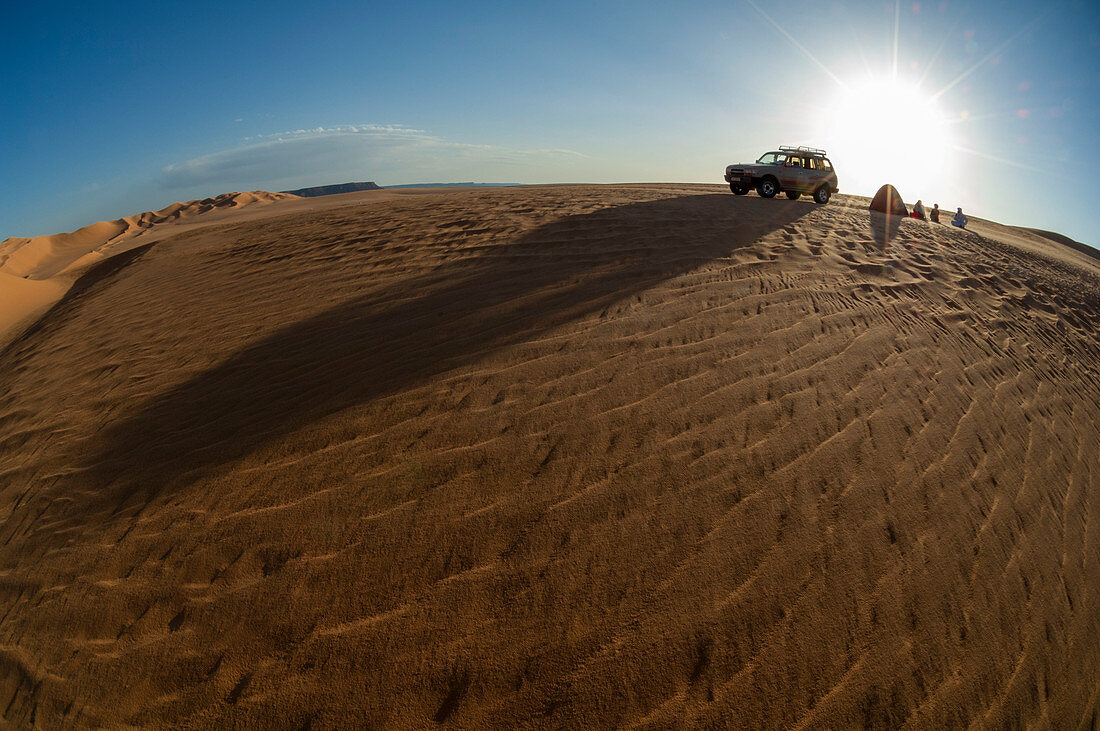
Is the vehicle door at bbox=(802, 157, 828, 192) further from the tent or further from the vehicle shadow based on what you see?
the vehicle shadow

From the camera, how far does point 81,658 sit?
1.97 meters

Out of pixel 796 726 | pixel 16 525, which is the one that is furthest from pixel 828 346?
pixel 16 525

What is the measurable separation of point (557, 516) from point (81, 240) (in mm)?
29181

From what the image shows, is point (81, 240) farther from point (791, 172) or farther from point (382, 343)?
point (791, 172)

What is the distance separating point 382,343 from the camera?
3881 millimetres

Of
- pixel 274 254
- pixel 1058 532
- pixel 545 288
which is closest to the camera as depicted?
pixel 1058 532

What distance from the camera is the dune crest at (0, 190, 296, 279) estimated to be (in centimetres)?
1595

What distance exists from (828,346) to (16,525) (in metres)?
5.75

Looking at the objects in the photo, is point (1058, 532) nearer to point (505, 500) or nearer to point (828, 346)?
point (828, 346)

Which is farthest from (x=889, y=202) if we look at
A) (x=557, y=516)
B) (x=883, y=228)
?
(x=557, y=516)

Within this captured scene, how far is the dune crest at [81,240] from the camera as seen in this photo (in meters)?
16.0

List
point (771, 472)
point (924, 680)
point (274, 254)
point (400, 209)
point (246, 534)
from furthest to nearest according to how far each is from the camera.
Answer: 1. point (400, 209)
2. point (274, 254)
3. point (771, 472)
4. point (246, 534)
5. point (924, 680)

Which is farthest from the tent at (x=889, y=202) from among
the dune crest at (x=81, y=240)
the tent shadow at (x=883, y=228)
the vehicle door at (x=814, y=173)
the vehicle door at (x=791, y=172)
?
the dune crest at (x=81, y=240)

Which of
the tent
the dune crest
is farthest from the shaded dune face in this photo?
the dune crest
